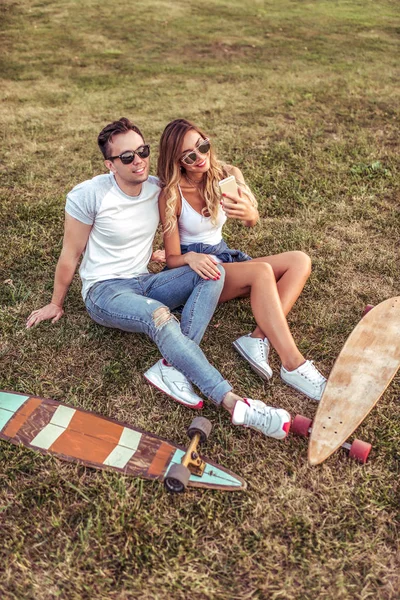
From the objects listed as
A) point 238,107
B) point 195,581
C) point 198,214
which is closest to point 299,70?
point 238,107

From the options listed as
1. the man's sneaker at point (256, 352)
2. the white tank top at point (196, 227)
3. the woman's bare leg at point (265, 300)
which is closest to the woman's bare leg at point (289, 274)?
the woman's bare leg at point (265, 300)

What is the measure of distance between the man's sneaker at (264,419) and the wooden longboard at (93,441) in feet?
0.96

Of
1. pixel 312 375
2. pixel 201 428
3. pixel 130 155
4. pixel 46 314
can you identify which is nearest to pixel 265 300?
pixel 312 375

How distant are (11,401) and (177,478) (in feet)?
4.06

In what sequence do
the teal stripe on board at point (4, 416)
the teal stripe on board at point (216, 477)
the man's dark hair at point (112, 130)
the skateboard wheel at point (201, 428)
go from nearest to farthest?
1. the teal stripe on board at point (216, 477)
2. the skateboard wheel at point (201, 428)
3. the teal stripe on board at point (4, 416)
4. the man's dark hair at point (112, 130)

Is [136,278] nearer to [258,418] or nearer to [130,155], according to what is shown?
[130,155]

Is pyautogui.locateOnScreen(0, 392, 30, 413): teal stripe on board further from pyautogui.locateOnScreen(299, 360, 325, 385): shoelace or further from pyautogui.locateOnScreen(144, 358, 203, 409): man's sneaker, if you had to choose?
pyautogui.locateOnScreen(299, 360, 325, 385): shoelace

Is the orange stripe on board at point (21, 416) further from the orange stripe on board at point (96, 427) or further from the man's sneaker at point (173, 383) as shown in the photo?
the man's sneaker at point (173, 383)

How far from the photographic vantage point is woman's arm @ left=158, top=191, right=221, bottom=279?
3.38m

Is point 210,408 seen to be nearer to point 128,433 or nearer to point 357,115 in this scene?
point 128,433

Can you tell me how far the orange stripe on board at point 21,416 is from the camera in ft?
9.88

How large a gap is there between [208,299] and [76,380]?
0.99 m

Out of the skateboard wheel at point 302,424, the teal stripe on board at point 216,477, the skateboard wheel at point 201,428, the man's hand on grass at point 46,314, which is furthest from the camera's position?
the man's hand on grass at point 46,314

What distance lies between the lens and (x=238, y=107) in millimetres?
7828
